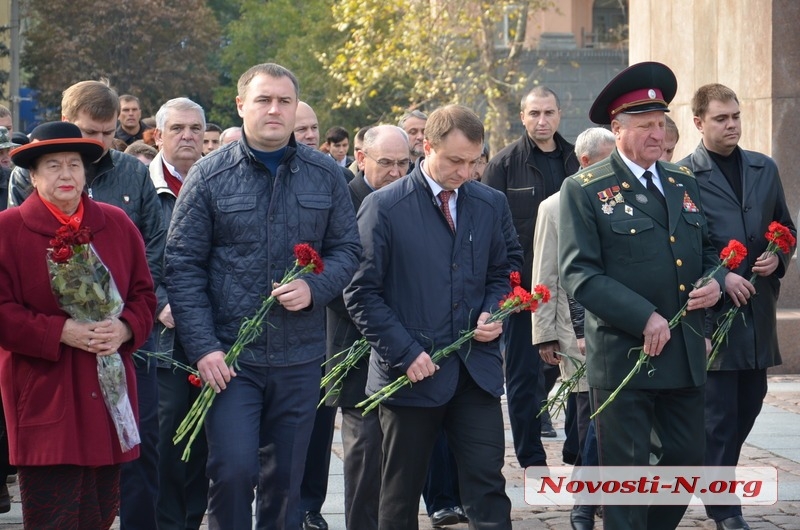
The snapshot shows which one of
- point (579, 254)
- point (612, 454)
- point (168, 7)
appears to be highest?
point (168, 7)

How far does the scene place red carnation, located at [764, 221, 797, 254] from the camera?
7.34m

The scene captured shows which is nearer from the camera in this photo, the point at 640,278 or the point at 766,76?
the point at 640,278

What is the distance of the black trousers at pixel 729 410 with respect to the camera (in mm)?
7605

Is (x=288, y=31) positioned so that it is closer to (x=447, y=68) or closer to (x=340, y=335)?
(x=447, y=68)

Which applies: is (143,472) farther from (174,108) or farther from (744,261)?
(744,261)

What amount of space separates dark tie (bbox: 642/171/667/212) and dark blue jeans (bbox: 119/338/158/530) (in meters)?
Result: 2.55

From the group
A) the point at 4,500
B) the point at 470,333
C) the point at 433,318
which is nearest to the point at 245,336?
the point at 433,318

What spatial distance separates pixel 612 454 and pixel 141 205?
104 inches

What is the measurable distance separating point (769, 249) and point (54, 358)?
3963mm

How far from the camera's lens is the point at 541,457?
879 cm

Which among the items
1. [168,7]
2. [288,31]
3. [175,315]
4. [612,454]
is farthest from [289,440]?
[288,31]

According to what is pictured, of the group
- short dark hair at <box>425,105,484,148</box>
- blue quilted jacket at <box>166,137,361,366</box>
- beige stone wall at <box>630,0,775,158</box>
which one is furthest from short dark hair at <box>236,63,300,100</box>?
beige stone wall at <box>630,0,775,158</box>

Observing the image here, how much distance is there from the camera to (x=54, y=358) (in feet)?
18.5

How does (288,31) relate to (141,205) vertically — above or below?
above
